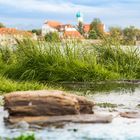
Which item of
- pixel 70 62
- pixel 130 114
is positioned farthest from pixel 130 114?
pixel 70 62

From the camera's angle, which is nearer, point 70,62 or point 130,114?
point 130,114

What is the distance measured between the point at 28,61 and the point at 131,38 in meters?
5.74

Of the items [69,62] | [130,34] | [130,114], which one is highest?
[130,34]

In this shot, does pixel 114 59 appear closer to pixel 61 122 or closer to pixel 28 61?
pixel 28 61

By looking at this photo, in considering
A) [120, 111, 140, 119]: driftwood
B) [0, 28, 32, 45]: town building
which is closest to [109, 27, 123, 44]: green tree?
[0, 28, 32, 45]: town building

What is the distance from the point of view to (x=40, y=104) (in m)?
7.41

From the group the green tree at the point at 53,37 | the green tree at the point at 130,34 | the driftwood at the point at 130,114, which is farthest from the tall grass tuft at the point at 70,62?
the driftwood at the point at 130,114

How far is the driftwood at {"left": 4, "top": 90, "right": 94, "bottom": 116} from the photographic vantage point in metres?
7.39

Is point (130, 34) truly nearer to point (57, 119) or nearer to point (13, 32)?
point (13, 32)

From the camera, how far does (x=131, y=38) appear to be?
1994cm

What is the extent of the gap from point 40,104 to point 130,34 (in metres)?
13.4

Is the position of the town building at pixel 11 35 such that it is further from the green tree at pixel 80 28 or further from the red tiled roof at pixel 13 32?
the green tree at pixel 80 28

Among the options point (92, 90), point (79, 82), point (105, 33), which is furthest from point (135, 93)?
point (105, 33)

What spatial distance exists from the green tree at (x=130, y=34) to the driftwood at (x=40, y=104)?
443 inches
